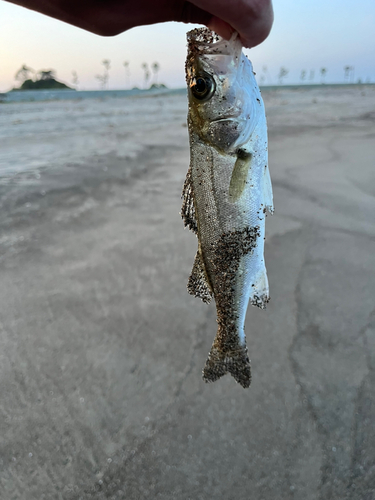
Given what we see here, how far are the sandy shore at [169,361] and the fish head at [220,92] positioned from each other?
6.79ft

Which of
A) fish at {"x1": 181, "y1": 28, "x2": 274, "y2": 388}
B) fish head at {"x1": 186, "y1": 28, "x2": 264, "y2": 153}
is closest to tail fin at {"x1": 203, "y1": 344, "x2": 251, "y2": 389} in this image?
fish at {"x1": 181, "y1": 28, "x2": 274, "y2": 388}

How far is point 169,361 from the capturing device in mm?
3158

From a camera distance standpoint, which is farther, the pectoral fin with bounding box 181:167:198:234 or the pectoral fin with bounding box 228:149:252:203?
the pectoral fin with bounding box 181:167:198:234

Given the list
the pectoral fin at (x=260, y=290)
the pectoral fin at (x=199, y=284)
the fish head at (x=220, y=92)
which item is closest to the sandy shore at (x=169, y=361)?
the pectoral fin at (x=260, y=290)

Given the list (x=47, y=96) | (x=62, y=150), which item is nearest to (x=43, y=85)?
(x=47, y=96)

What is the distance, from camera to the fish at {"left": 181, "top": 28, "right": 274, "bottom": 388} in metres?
1.92

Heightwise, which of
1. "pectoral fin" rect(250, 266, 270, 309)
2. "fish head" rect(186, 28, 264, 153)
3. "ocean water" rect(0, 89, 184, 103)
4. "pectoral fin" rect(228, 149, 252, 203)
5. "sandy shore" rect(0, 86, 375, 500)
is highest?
"ocean water" rect(0, 89, 184, 103)

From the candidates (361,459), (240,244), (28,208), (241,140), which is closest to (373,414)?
(361,459)

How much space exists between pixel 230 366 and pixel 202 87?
1.83 m

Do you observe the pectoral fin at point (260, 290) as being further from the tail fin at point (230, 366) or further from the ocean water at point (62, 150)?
the ocean water at point (62, 150)

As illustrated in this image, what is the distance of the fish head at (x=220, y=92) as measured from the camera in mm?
1870

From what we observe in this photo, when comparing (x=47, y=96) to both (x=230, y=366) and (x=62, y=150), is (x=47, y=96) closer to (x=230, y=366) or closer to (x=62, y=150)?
(x=62, y=150)

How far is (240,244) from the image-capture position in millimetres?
2180

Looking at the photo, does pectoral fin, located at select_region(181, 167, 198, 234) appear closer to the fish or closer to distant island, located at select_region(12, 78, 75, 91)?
the fish
